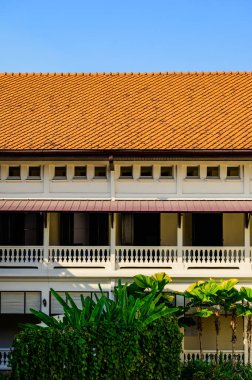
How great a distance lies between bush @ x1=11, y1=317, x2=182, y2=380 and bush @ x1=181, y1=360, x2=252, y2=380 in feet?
14.0

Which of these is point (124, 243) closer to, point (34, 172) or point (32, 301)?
point (32, 301)

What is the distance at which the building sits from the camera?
1289 inches

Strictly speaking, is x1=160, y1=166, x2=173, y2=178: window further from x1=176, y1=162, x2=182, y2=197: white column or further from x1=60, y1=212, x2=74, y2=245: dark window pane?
x1=60, y1=212, x2=74, y2=245: dark window pane

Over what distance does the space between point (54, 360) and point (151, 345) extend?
8.80 feet

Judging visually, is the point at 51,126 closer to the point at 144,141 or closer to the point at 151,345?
the point at 144,141

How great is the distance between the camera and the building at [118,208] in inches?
1289

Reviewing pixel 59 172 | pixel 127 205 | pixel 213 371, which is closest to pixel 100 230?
pixel 127 205

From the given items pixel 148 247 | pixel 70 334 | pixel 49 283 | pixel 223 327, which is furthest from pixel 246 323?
pixel 70 334

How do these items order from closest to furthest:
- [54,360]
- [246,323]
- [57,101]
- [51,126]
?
[54,360], [246,323], [51,126], [57,101]

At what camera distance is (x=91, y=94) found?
3834 cm

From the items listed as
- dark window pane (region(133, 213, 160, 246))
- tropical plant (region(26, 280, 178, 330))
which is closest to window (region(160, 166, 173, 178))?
dark window pane (region(133, 213, 160, 246))

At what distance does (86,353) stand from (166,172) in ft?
34.4

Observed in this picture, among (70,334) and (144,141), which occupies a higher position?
(144,141)

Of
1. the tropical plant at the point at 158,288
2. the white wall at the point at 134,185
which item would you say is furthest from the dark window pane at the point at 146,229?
the tropical plant at the point at 158,288
